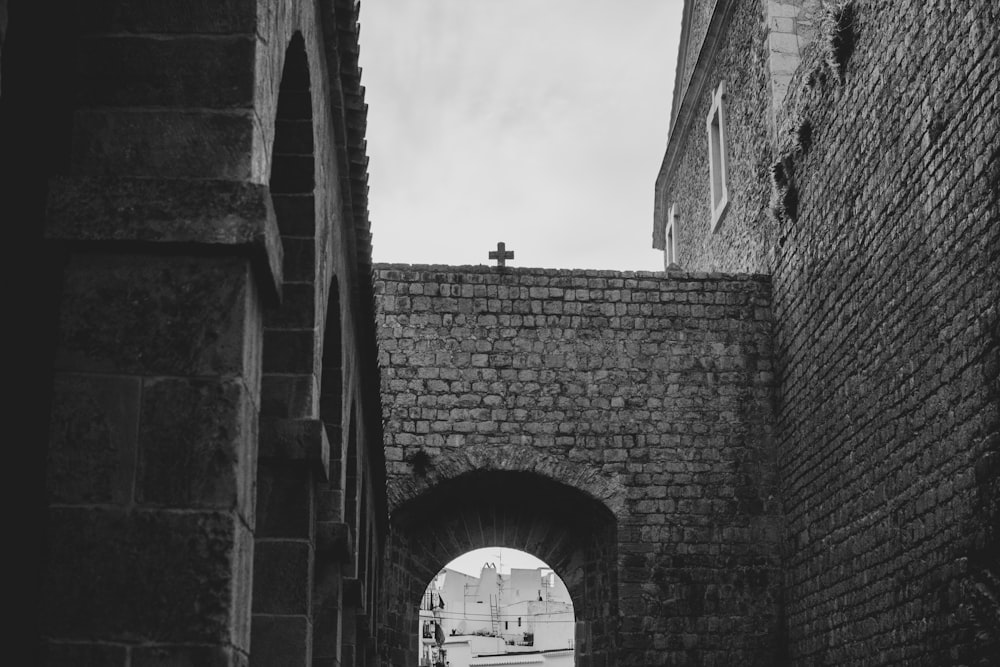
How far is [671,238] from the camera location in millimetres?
20500

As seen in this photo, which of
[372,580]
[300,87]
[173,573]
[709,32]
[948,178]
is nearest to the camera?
[173,573]

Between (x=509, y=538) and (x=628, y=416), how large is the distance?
205 centimetres

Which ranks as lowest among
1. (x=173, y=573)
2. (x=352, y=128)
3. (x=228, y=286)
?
(x=173, y=573)

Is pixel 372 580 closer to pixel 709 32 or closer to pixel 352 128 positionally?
pixel 352 128

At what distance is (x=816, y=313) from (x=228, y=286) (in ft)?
30.8

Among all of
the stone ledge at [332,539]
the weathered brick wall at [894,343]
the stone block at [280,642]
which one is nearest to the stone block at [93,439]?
the stone block at [280,642]

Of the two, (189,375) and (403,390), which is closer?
(189,375)

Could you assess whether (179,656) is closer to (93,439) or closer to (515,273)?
(93,439)

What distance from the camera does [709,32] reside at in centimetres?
1667

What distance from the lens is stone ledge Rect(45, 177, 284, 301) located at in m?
3.05

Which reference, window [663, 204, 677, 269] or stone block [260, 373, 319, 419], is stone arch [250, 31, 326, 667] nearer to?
stone block [260, 373, 319, 419]

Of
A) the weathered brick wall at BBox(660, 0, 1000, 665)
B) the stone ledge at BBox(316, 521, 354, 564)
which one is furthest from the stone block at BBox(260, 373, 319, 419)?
the weathered brick wall at BBox(660, 0, 1000, 665)

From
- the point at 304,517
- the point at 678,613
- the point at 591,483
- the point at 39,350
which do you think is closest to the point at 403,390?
the point at 591,483

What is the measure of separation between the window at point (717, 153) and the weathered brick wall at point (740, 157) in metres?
0.17
